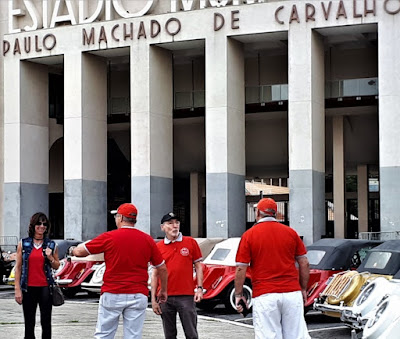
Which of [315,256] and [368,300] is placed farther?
[315,256]

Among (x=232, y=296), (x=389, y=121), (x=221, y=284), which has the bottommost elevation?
(x=232, y=296)

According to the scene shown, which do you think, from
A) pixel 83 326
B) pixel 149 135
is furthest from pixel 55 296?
pixel 149 135

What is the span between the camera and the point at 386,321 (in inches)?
346

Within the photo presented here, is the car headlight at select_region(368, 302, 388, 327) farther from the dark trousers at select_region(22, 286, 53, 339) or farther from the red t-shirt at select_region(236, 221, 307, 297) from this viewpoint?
the dark trousers at select_region(22, 286, 53, 339)

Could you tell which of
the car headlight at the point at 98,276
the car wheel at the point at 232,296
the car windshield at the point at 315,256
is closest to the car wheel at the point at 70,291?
the car headlight at the point at 98,276

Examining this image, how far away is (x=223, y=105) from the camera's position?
34969mm

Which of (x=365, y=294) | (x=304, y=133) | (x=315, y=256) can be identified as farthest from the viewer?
(x=304, y=133)

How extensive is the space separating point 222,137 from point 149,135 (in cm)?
327

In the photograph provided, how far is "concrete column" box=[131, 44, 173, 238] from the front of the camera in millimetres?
36219

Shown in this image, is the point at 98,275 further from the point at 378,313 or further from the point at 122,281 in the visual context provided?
the point at 378,313

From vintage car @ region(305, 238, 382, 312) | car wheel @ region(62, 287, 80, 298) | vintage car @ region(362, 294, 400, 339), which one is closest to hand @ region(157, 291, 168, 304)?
vintage car @ region(362, 294, 400, 339)

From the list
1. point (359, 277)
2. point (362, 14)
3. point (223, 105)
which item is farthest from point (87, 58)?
point (359, 277)

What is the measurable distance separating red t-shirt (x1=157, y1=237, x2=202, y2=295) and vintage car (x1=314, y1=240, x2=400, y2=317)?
3.99m

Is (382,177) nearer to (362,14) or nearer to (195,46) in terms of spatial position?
(362,14)
